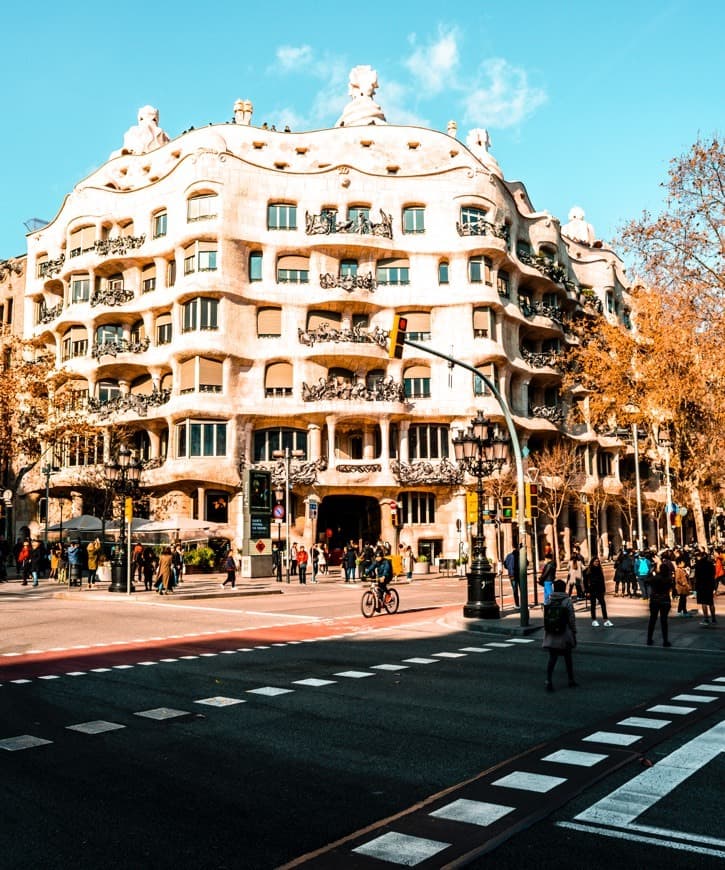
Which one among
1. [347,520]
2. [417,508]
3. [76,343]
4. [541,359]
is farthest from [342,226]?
[76,343]

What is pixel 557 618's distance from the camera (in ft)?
36.6

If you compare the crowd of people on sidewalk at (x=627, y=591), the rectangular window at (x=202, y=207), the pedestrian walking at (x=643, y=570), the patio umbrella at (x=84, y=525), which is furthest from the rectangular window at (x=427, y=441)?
the pedestrian walking at (x=643, y=570)

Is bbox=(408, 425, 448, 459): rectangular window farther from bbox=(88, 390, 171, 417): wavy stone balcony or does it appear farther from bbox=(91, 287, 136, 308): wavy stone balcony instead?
bbox=(91, 287, 136, 308): wavy stone balcony

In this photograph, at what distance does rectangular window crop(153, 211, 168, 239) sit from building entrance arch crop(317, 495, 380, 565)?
746 inches

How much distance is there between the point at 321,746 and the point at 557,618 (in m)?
4.53

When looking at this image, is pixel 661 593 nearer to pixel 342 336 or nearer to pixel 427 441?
pixel 427 441

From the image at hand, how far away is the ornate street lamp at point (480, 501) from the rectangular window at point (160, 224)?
33809 millimetres

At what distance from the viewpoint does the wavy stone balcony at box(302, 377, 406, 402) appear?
149 ft

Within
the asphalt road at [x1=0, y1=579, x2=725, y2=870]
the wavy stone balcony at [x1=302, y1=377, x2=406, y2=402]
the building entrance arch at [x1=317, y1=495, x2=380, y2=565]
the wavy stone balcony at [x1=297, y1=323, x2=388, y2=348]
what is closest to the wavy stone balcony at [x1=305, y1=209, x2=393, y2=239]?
the wavy stone balcony at [x1=297, y1=323, x2=388, y2=348]

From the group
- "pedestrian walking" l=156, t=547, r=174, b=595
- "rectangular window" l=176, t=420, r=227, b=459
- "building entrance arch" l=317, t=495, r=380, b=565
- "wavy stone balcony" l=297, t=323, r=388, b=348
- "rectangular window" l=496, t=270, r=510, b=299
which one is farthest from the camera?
"rectangular window" l=496, t=270, r=510, b=299

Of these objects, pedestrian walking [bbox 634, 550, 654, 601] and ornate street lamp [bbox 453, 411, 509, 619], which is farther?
pedestrian walking [bbox 634, 550, 654, 601]

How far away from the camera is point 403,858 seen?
5074 millimetres

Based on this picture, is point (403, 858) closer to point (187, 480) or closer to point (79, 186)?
point (187, 480)

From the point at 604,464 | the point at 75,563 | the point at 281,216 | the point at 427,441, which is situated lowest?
the point at 75,563
